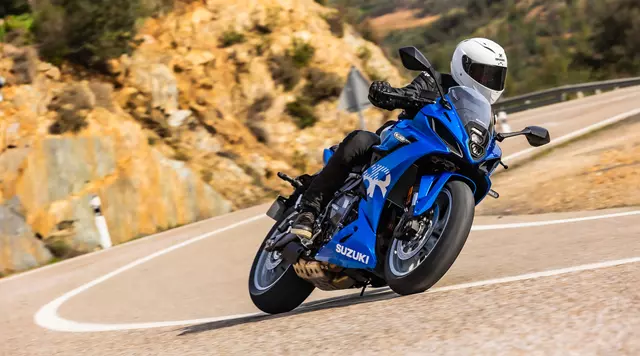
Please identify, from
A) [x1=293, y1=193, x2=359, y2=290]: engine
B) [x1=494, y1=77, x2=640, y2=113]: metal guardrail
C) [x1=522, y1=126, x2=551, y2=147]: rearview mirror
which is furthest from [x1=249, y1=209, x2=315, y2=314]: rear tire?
[x1=494, y1=77, x2=640, y2=113]: metal guardrail

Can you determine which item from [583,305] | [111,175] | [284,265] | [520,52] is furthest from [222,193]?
[520,52]

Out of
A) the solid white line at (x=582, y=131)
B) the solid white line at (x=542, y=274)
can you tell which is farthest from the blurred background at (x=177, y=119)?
the solid white line at (x=542, y=274)

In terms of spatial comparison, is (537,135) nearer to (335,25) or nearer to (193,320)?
(193,320)

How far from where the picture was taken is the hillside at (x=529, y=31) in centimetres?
6394

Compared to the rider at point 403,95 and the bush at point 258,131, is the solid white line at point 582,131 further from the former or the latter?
the rider at point 403,95

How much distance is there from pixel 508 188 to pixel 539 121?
13.7 metres

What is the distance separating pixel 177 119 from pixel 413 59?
17.3 meters

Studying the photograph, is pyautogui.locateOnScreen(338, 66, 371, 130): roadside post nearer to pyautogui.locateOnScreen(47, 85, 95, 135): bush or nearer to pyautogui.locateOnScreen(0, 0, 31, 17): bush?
pyautogui.locateOnScreen(47, 85, 95, 135): bush

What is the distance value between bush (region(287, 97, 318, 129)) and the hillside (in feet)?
21.2

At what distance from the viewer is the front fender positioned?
206 inches

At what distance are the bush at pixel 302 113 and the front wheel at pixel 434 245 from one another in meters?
20.1

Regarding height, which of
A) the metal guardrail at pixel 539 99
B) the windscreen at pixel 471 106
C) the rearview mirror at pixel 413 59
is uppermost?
the rearview mirror at pixel 413 59

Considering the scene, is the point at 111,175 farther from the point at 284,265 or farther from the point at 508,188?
the point at 284,265

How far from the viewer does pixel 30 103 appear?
18.0 meters
